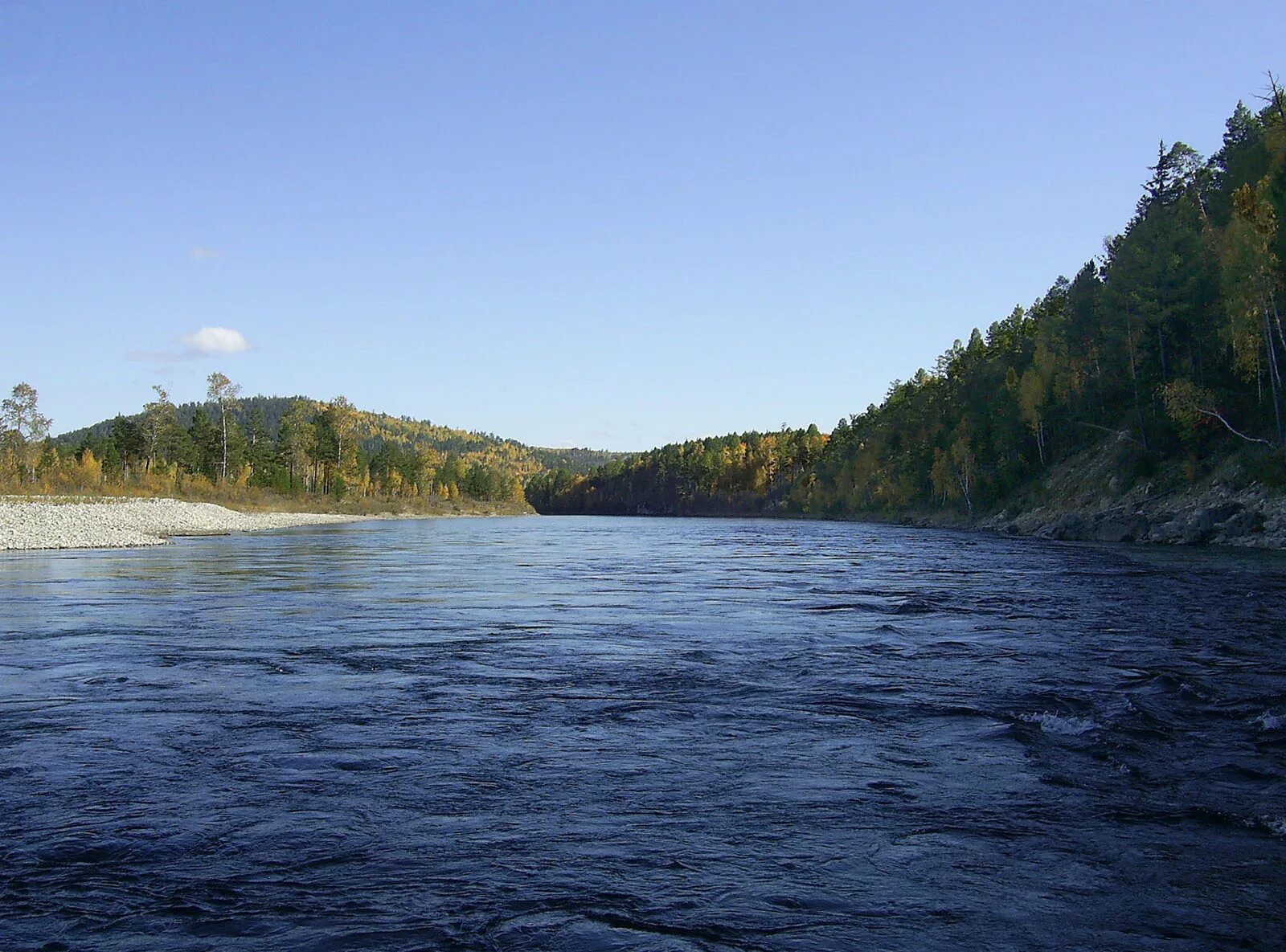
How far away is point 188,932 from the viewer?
5703 mm

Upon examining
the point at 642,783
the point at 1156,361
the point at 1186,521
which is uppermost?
A: the point at 1156,361

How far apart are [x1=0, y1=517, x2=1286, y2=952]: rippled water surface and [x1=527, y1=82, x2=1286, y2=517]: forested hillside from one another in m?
38.6

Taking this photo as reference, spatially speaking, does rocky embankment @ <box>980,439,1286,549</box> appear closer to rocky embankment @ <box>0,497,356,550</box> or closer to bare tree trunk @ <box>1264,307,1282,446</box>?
bare tree trunk @ <box>1264,307,1282,446</box>

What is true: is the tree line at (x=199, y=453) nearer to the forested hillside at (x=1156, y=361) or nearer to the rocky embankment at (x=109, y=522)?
the rocky embankment at (x=109, y=522)

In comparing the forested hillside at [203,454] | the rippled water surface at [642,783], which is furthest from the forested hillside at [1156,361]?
the forested hillside at [203,454]

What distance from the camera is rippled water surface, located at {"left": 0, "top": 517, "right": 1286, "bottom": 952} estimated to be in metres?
5.96

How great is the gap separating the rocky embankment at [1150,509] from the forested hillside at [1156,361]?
4.69 ft

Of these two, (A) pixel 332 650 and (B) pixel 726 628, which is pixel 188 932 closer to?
(A) pixel 332 650

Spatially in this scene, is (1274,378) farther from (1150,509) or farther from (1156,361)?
(1156,361)

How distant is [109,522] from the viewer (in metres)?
61.6

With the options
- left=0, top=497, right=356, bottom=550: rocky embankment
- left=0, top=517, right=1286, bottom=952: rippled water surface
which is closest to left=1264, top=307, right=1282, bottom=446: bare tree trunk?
left=0, top=517, right=1286, bottom=952: rippled water surface

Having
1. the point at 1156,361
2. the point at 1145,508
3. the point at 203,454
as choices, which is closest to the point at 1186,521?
the point at 1145,508

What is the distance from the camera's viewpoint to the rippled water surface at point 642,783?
596cm

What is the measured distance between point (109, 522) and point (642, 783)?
208ft
